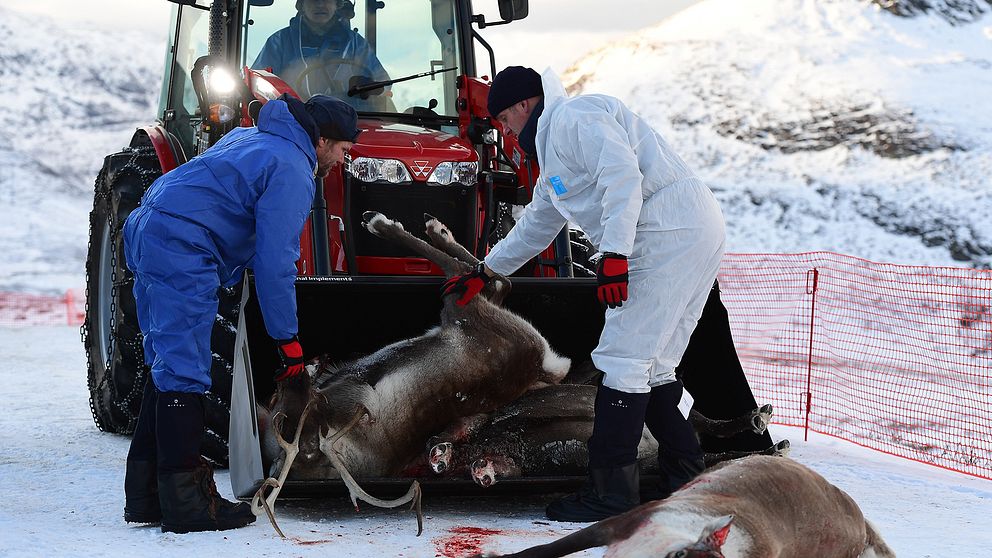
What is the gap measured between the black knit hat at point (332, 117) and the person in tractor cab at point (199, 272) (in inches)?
1.7

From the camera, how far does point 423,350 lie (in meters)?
4.16

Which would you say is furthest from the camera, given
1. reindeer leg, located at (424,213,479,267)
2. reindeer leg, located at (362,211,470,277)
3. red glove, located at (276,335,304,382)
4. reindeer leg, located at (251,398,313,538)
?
reindeer leg, located at (424,213,479,267)

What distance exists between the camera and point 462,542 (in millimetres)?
3547

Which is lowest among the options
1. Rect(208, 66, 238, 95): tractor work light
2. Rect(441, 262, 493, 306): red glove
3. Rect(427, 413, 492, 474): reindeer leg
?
Rect(427, 413, 492, 474): reindeer leg

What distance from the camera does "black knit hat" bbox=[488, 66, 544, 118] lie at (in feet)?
13.0

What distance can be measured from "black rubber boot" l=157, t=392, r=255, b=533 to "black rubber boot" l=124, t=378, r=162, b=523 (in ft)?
0.40

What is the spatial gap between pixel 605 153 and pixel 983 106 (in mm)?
33327

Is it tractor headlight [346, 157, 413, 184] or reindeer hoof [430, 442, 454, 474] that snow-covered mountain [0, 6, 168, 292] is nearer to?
tractor headlight [346, 157, 413, 184]

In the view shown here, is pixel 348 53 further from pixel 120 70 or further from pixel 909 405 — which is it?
pixel 120 70

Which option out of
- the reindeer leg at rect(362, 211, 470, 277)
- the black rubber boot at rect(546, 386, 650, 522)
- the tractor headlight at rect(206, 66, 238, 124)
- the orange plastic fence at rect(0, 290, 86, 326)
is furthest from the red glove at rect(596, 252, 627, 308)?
the orange plastic fence at rect(0, 290, 86, 326)

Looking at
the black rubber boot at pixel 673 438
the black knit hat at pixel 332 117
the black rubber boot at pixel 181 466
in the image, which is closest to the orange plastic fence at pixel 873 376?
the black rubber boot at pixel 673 438

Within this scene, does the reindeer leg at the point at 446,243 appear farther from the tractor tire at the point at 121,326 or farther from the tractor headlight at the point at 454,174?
the tractor tire at the point at 121,326

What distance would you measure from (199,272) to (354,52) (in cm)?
204

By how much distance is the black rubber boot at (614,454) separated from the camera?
379cm
